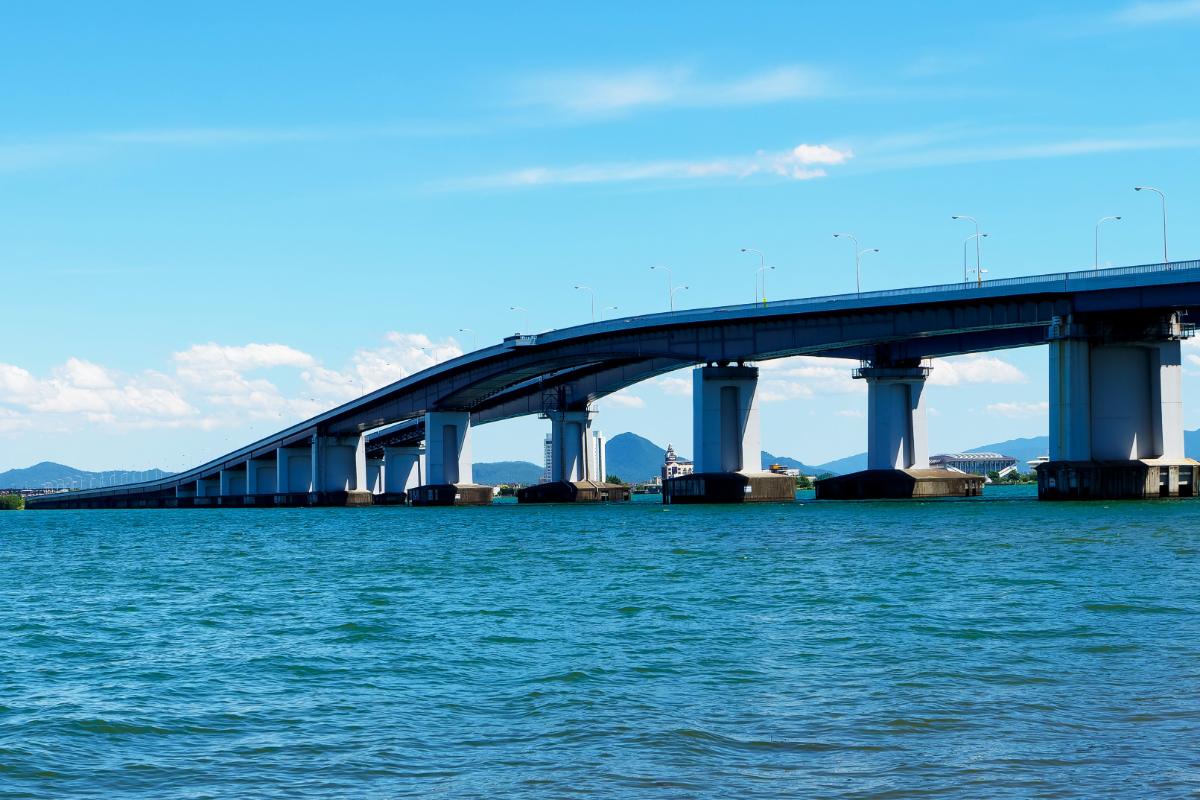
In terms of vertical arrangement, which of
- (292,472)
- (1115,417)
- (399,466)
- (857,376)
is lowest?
(292,472)

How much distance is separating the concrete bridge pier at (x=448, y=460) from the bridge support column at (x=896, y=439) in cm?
4337

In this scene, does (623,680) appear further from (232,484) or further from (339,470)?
(232,484)

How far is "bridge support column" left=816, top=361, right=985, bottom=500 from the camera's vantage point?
125 metres

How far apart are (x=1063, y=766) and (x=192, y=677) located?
1497cm

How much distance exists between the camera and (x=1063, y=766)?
1566cm

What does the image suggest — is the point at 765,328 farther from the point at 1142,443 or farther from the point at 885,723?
the point at 885,723

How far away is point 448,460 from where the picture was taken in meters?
153

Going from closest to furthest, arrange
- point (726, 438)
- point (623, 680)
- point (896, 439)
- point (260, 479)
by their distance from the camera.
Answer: point (623, 680), point (726, 438), point (896, 439), point (260, 479)

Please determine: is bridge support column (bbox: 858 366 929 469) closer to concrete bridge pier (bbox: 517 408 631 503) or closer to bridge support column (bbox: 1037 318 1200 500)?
bridge support column (bbox: 1037 318 1200 500)

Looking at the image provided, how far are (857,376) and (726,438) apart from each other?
46.5 ft

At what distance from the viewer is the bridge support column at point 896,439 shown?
12475 centimetres

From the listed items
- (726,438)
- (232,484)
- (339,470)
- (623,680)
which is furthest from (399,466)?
Answer: (623,680)

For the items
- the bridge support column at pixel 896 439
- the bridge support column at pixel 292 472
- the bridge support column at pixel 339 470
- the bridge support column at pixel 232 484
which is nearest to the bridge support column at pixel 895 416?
the bridge support column at pixel 896 439

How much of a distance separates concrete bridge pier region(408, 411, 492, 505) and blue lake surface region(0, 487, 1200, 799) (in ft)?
329
